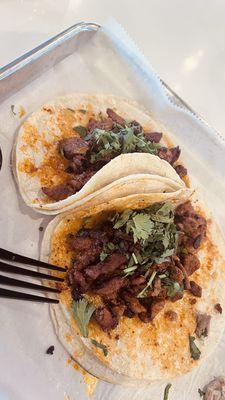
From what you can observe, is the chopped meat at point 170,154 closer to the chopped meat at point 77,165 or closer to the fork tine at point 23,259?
the chopped meat at point 77,165

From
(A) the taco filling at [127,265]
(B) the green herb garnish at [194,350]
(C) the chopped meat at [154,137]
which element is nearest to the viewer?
(A) the taco filling at [127,265]

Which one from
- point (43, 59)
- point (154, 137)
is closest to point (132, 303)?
point (154, 137)

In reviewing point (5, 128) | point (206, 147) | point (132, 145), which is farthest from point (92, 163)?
point (206, 147)

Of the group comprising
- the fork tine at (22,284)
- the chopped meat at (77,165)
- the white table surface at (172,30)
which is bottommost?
the fork tine at (22,284)

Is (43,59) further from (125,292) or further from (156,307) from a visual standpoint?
(156,307)

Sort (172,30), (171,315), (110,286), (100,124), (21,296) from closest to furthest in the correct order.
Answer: (21,296) < (110,286) < (171,315) < (100,124) < (172,30)

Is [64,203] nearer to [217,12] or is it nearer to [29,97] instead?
[29,97]

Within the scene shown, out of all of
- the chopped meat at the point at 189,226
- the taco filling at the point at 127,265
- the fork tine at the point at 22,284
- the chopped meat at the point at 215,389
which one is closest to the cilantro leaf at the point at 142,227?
the taco filling at the point at 127,265

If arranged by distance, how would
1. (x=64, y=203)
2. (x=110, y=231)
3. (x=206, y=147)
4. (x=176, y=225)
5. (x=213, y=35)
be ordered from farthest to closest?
(x=213, y=35) → (x=206, y=147) → (x=176, y=225) → (x=110, y=231) → (x=64, y=203)
